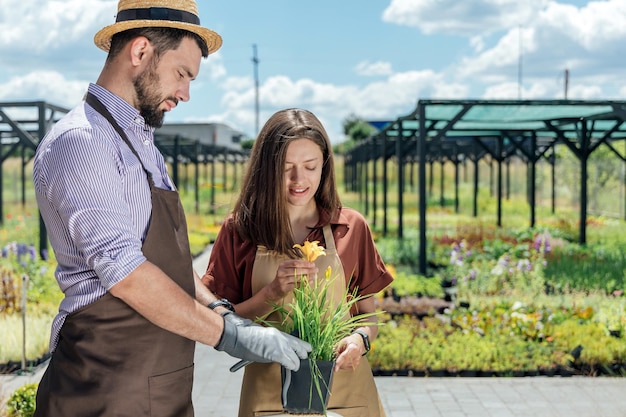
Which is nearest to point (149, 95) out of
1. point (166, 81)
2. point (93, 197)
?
point (166, 81)

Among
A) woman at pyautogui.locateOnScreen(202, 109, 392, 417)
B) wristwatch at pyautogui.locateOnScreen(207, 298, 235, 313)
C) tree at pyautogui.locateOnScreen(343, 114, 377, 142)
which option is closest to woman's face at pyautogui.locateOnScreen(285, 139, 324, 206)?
woman at pyautogui.locateOnScreen(202, 109, 392, 417)

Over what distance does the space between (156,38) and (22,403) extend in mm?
3104

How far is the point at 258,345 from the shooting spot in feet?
7.09

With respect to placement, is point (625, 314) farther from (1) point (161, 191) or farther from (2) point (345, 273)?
(1) point (161, 191)

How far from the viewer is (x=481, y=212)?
26.9m

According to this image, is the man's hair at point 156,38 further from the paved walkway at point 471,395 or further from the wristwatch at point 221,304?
the paved walkway at point 471,395

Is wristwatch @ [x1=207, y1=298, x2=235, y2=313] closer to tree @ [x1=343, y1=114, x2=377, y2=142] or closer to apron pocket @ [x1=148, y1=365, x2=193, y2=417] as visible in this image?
apron pocket @ [x1=148, y1=365, x2=193, y2=417]

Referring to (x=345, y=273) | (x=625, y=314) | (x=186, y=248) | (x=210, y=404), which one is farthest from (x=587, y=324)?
(x=186, y=248)

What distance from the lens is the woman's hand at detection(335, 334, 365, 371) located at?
2432mm

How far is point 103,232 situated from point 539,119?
38.7ft

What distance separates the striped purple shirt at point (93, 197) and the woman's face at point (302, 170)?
1.63ft

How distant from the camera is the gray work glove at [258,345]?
2150mm

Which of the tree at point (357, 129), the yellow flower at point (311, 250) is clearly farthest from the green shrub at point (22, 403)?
the tree at point (357, 129)

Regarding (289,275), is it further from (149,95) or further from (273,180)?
(149,95)
